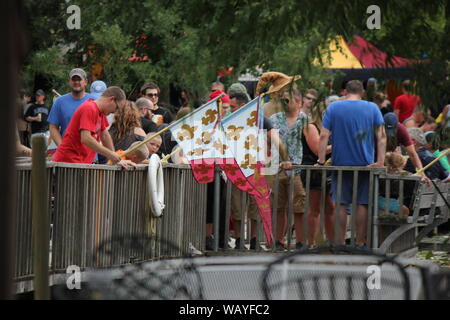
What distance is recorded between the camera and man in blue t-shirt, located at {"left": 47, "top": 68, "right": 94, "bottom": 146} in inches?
477

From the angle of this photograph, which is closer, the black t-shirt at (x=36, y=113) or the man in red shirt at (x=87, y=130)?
the man in red shirt at (x=87, y=130)

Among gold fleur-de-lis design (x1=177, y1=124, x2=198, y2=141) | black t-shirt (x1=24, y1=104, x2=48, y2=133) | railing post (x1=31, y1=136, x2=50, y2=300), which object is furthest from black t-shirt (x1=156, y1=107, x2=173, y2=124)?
railing post (x1=31, y1=136, x2=50, y2=300)

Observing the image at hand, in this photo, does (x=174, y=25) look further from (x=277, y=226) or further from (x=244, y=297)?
(x=244, y=297)

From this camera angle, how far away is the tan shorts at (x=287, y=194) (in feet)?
40.8

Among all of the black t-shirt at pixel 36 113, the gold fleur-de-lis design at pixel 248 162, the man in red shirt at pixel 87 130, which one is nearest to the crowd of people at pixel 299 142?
the gold fleur-de-lis design at pixel 248 162

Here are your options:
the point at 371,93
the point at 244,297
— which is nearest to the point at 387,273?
the point at 244,297

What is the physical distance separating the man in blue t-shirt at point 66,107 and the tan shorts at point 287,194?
218cm

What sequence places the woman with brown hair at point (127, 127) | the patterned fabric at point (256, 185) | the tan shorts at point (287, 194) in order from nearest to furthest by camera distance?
1. the woman with brown hair at point (127, 127)
2. the patterned fabric at point (256, 185)
3. the tan shorts at point (287, 194)

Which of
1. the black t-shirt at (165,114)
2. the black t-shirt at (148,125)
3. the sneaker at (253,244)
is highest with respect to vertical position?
the black t-shirt at (165,114)

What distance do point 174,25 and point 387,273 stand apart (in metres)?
17.6

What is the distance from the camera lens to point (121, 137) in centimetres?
1223

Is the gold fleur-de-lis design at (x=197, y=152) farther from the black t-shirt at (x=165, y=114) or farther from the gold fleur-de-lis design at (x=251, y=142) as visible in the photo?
the black t-shirt at (x=165, y=114)

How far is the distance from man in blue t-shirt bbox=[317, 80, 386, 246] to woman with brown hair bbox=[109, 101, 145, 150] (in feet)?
6.34
